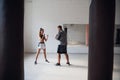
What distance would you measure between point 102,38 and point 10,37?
4.76ft

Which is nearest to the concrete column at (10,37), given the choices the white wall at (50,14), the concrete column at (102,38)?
the concrete column at (102,38)

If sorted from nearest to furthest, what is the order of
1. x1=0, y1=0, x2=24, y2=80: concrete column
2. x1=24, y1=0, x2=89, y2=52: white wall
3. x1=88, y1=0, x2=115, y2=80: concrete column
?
x1=0, y1=0, x2=24, y2=80: concrete column, x1=88, y1=0, x2=115, y2=80: concrete column, x1=24, y1=0, x2=89, y2=52: white wall

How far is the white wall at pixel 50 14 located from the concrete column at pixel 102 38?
7406mm

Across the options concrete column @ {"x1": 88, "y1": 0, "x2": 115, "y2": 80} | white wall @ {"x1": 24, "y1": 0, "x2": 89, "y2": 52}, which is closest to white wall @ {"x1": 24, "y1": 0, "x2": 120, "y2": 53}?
white wall @ {"x1": 24, "y1": 0, "x2": 89, "y2": 52}

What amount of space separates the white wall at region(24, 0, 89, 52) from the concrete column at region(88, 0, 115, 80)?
24.3 feet

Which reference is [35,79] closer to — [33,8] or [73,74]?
[73,74]

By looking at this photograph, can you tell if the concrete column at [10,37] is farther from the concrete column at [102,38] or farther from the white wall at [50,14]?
the white wall at [50,14]

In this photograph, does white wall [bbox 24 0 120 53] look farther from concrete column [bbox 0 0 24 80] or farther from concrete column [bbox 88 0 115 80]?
concrete column [bbox 0 0 24 80]

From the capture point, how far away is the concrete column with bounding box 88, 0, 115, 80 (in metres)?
A: 3.10

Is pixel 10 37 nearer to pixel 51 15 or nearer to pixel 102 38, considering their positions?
pixel 102 38

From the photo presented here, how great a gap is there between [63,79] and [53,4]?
6120 mm

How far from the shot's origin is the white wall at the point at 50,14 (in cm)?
1063

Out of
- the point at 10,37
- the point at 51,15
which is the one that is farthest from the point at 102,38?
the point at 51,15

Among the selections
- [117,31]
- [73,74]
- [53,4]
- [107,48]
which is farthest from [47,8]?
[107,48]
